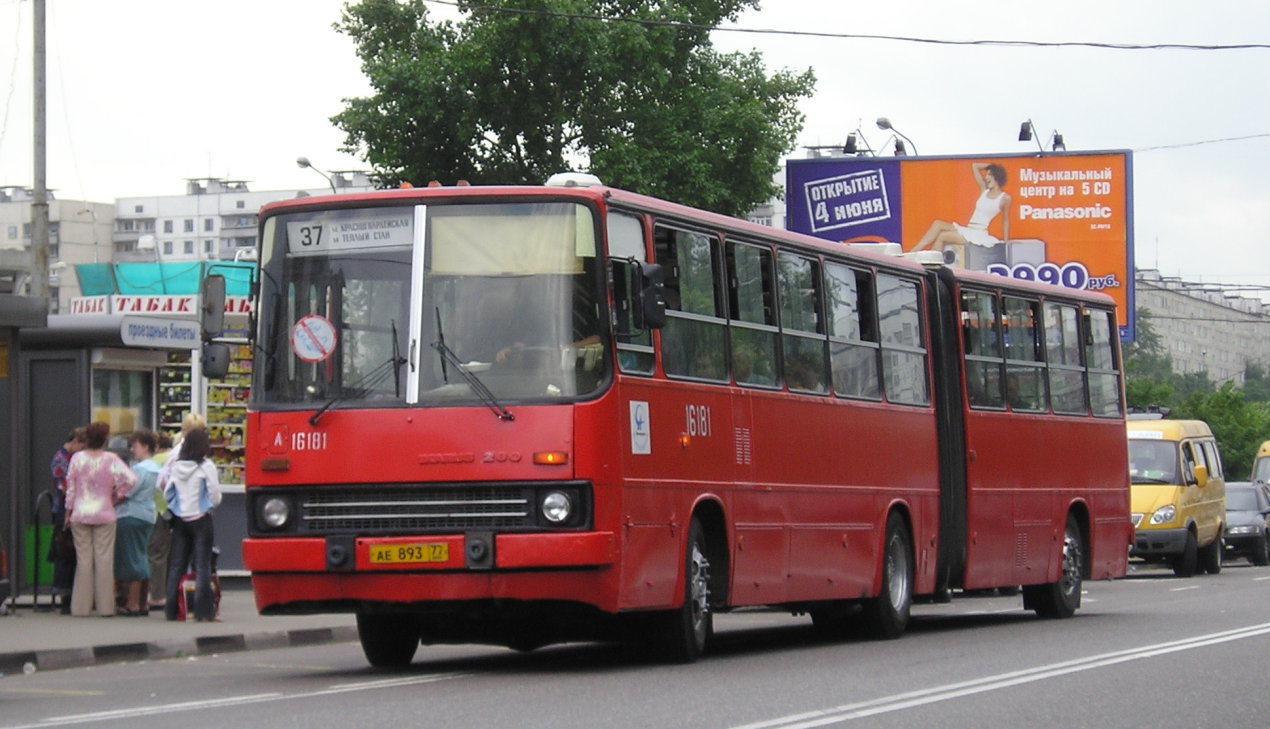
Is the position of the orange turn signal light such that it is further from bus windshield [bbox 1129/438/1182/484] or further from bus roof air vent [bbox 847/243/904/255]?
bus windshield [bbox 1129/438/1182/484]

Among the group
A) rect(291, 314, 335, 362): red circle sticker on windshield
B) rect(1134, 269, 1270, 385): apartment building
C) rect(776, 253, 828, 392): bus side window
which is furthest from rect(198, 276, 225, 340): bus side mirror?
rect(1134, 269, 1270, 385): apartment building

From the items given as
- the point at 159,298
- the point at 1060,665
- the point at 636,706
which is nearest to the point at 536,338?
the point at 636,706

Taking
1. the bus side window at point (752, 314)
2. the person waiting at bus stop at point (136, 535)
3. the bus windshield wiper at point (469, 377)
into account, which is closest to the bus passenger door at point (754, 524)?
the bus side window at point (752, 314)

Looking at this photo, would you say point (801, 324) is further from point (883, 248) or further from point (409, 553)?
point (409, 553)

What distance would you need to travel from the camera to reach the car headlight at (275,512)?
1211cm

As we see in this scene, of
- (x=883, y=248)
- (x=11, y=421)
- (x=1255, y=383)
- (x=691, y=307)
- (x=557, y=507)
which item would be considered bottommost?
(x=557, y=507)

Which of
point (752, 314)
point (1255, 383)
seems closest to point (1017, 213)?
point (752, 314)

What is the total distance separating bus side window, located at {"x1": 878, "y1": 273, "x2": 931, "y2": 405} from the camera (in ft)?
55.4

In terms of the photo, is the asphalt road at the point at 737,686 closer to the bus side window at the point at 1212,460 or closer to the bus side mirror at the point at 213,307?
the bus side mirror at the point at 213,307

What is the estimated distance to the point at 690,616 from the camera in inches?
510

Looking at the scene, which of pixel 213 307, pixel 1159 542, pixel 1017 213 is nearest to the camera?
pixel 213 307

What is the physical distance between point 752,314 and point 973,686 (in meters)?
3.90

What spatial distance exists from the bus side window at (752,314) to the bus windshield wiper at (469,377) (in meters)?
2.59

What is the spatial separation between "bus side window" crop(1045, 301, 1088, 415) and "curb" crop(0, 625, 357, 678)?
24.0ft
